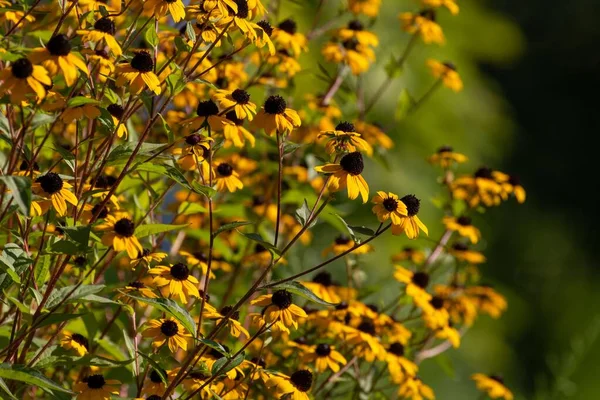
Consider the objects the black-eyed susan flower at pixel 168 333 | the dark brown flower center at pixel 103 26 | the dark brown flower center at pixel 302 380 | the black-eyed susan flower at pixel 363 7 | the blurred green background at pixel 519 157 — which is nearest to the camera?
the dark brown flower center at pixel 103 26

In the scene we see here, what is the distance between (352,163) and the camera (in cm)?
155

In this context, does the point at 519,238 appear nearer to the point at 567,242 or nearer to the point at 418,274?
the point at 567,242

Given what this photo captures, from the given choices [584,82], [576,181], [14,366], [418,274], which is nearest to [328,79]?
[418,274]

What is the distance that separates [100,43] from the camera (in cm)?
170

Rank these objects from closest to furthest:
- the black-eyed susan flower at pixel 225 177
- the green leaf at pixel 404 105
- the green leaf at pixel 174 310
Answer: the green leaf at pixel 174 310
the black-eyed susan flower at pixel 225 177
the green leaf at pixel 404 105

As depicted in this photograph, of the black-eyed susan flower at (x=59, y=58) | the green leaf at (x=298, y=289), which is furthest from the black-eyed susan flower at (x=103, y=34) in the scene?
the green leaf at (x=298, y=289)

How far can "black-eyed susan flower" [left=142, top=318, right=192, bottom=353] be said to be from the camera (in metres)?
1.62

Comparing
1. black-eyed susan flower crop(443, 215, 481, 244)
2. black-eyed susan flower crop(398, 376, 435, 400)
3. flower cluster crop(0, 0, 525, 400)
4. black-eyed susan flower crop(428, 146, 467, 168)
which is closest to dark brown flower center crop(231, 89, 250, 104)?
flower cluster crop(0, 0, 525, 400)

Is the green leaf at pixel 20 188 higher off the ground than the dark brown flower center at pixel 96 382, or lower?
higher

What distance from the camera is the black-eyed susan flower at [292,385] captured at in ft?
5.54

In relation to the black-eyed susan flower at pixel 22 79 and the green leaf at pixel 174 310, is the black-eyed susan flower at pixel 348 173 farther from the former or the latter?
the black-eyed susan flower at pixel 22 79

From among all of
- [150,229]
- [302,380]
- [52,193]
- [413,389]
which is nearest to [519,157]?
[413,389]

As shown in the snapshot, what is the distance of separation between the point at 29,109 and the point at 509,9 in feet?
27.3

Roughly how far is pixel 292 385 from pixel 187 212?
20.7 inches
